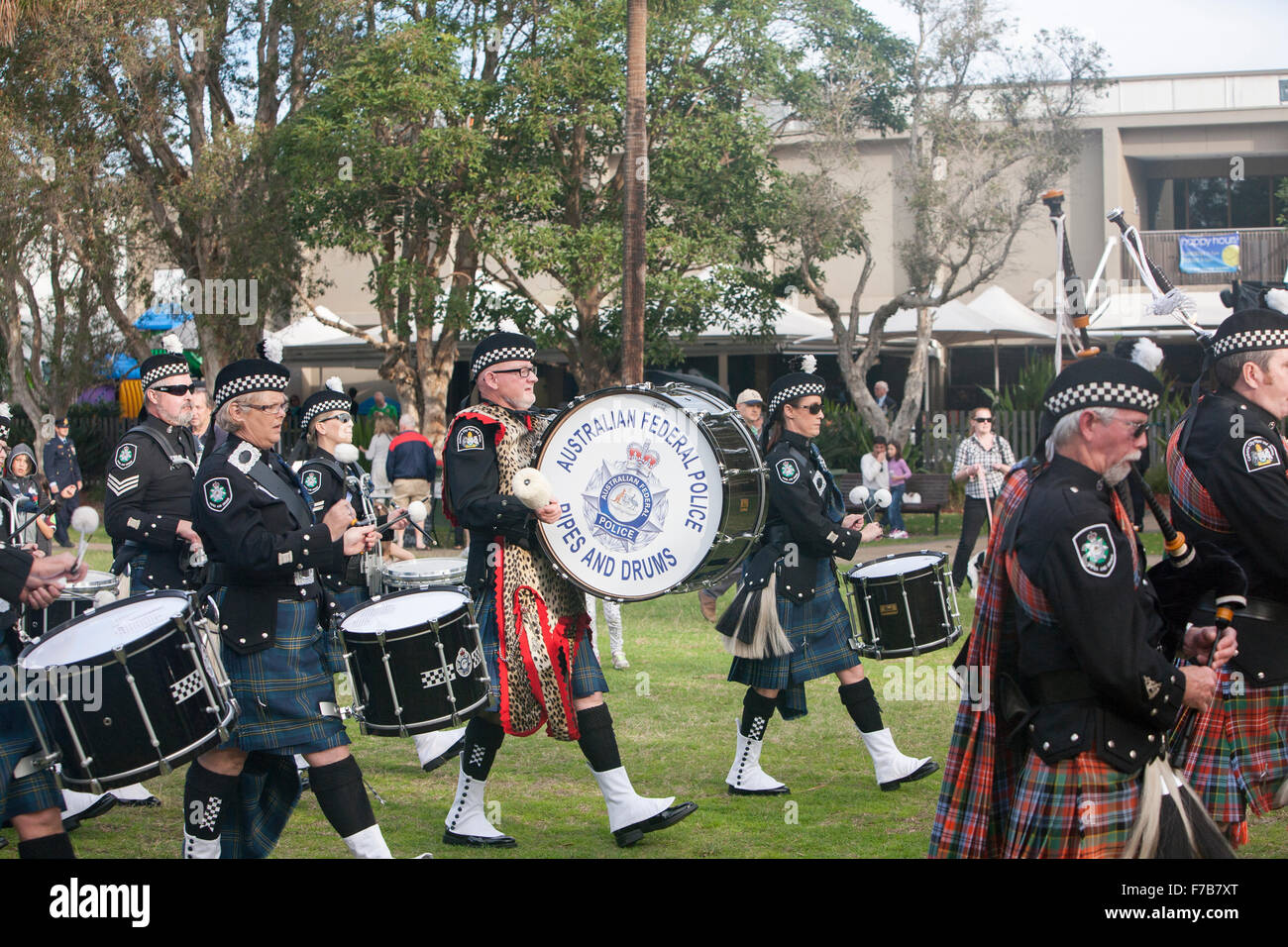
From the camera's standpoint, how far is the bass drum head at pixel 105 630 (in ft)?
12.1

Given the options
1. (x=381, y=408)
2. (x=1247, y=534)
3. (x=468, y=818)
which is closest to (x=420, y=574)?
(x=468, y=818)

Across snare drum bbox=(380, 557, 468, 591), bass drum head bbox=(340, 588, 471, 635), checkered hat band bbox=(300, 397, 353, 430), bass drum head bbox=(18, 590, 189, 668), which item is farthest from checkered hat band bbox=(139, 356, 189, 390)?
bass drum head bbox=(18, 590, 189, 668)

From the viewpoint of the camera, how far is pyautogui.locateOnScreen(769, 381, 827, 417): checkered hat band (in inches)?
231

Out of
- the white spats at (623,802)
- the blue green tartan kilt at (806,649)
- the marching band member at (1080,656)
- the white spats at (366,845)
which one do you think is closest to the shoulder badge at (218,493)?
the white spats at (366,845)

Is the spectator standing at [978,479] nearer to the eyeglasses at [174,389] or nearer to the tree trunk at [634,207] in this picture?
the tree trunk at [634,207]

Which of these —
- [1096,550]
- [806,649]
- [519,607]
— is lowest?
[806,649]

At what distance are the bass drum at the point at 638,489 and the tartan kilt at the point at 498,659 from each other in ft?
1.24

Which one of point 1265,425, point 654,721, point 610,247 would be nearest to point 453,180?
point 610,247

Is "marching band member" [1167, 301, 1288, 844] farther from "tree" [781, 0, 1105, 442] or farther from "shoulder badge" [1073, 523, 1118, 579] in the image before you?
"tree" [781, 0, 1105, 442]

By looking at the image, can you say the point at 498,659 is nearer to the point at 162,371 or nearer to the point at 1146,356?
the point at 162,371

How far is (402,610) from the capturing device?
14.7ft

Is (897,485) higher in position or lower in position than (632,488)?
lower

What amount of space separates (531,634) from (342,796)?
3.41 ft

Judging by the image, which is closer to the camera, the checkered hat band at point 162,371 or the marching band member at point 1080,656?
the marching band member at point 1080,656
